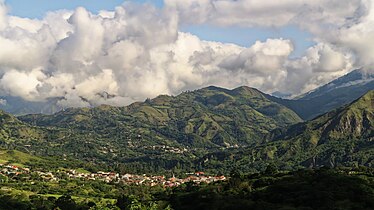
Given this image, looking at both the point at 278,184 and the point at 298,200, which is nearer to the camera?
the point at 298,200

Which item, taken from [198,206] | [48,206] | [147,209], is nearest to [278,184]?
[198,206]

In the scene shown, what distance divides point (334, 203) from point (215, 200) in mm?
37405

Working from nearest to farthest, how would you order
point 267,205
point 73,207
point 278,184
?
1. point 267,205
2. point 278,184
3. point 73,207

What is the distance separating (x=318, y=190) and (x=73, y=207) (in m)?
94.4

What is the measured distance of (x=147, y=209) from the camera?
79438 mm

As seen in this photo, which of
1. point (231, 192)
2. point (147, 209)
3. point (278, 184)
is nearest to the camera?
point (147, 209)

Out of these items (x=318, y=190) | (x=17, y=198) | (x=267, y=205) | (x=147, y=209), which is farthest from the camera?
(x=17, y=198)

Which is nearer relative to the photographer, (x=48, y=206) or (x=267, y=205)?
(x=267, y=205)

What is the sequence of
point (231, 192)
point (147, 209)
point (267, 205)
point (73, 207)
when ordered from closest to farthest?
point (147, 209) < point (267, 205) < point (231, 192) < point (73, 207)

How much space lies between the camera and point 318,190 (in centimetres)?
11794

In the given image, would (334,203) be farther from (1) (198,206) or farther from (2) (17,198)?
(2) (17,198)

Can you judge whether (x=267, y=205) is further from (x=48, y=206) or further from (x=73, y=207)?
(x=48, y=206)

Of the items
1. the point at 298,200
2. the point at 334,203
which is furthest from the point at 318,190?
the point at 334,203

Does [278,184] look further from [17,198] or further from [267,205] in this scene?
[17,198]
